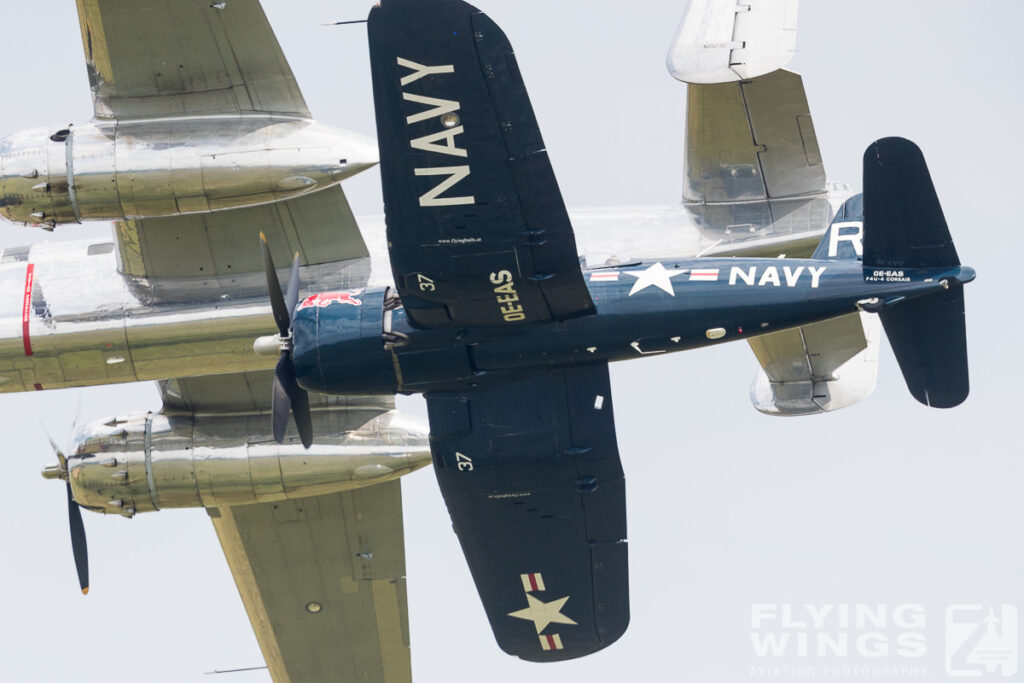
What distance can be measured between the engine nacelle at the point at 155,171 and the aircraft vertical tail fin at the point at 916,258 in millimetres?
6902

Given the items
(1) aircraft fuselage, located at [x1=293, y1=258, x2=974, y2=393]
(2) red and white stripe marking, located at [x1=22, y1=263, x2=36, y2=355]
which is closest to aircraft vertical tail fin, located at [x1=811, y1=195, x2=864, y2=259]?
(1) aircraft fuselage, located at [x1=293, y1=258, x2=974, y2=393]

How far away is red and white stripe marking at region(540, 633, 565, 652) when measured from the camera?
20.8 m

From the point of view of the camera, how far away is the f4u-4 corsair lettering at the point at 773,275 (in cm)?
1789

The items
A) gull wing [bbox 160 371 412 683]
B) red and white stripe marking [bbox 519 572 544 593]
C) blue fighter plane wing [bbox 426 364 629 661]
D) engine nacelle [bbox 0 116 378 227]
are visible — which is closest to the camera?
blue fighter plane wing [bbox 426 364 629 661]

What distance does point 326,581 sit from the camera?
2619 centimetres

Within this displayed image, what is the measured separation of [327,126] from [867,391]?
8.67m

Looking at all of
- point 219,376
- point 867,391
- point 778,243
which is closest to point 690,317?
point 778,243

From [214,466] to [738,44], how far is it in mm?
9154

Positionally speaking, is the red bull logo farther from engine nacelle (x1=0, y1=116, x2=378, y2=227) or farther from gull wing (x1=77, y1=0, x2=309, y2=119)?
gull wing (x1=77, y1=0, x2=309, y2=119)

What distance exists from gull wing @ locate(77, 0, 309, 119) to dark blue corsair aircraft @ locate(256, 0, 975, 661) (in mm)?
4122

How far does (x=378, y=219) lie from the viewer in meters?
23.4

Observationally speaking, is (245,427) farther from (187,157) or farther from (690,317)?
(690,317)

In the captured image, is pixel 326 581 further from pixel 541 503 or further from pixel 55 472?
pixel 541 503

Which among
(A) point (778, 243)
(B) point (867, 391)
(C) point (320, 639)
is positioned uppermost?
(A) point (778, 243)
